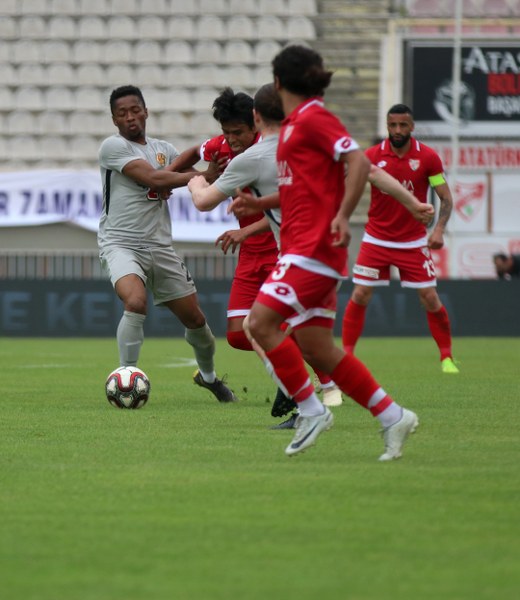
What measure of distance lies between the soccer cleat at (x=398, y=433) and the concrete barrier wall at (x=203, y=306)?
586 inches

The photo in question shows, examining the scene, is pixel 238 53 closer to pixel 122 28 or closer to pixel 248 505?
pixel 122 28

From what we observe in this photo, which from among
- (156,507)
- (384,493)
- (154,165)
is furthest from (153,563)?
(154,165)

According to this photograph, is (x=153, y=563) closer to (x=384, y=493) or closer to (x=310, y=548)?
(x=310, y=548)

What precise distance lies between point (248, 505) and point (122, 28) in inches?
940

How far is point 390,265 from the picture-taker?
1194cm

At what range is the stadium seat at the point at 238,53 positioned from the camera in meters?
27.7

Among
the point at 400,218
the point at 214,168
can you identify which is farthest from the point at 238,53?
the point at 214,168

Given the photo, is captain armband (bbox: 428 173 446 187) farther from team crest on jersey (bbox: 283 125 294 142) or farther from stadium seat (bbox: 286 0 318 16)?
stadium seat (bbox: 286 0 318 16)

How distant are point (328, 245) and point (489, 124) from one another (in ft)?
71.3

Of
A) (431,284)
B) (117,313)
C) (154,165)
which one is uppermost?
(154,165)

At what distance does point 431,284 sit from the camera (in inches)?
486

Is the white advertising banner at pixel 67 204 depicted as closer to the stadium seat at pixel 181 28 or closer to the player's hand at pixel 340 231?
the stadium seat at pixel 181 28

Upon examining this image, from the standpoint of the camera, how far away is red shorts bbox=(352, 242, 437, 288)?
11883mm

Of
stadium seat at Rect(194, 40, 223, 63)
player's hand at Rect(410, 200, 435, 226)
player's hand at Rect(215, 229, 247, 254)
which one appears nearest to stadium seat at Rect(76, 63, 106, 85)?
stadium seat at Rect(194, 40, 223, 63)
